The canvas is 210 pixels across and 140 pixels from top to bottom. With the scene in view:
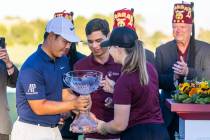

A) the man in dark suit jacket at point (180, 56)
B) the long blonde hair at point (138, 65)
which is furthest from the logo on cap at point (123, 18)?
the long blonde hair at point (138, 65)

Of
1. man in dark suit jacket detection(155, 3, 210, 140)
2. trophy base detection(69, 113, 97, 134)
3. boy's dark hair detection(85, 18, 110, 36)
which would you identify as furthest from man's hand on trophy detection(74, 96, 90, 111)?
man in dark suit jacket detection(155, 3, 210, 140)

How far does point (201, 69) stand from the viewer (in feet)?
19.5

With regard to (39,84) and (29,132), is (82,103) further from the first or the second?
(29,132)

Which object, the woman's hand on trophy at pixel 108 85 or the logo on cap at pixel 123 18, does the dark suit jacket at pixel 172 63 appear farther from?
the woman's hand on trophy at pixel 108 85

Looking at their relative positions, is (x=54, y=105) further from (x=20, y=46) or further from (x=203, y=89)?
(x=20, y=46)

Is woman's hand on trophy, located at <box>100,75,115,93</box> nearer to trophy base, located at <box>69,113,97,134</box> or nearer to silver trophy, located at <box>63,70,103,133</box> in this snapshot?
silver trophy, located at <box>63,70,103,133</box>

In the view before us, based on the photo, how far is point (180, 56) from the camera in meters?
6.02

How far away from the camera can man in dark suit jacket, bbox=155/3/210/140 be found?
233 inches

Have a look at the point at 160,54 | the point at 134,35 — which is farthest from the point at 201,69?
the point at 134,35

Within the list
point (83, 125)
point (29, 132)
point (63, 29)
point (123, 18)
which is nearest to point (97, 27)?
point (123, 18)

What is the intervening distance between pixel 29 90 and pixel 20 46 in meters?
5.59

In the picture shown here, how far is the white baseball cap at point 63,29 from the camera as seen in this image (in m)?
4.49

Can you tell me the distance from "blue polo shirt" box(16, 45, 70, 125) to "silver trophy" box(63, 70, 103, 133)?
9 centimetres

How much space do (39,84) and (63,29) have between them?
390 mm
